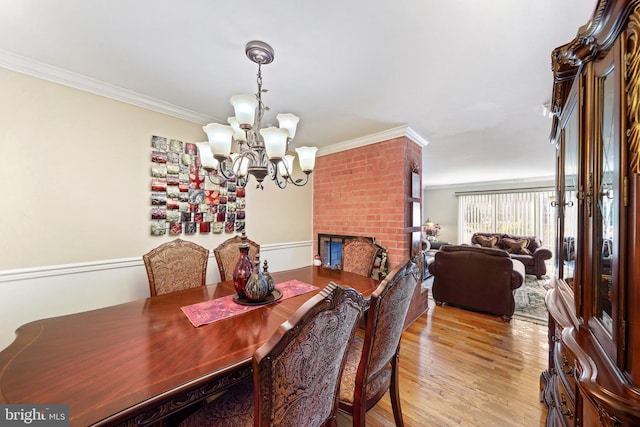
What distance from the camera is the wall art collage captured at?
225 cm

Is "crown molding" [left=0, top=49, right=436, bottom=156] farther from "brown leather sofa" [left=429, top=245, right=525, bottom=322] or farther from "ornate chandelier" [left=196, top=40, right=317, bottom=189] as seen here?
"brown leather sofa" [left=429, top=245, right=525, bottom=322]

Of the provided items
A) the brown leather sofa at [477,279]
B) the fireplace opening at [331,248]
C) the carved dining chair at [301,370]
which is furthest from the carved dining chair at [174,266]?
the brown leather sofa at [477,279]

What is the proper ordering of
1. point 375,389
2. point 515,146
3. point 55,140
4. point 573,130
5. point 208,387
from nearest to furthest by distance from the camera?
point 208,387 < point 573,130 < point 375,389 < point 55,140 < point 515,146

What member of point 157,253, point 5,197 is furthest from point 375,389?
point 5,197

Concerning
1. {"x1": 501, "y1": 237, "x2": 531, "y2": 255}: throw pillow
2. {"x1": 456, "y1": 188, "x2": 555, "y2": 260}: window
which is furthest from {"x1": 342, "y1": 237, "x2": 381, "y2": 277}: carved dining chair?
{"x1": 456, "y1": 188, "x2": 555, "y2": 260}: window

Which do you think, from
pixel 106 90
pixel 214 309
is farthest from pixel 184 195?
pixel 214 309

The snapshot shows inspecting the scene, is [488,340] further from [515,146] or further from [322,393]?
[515,146]

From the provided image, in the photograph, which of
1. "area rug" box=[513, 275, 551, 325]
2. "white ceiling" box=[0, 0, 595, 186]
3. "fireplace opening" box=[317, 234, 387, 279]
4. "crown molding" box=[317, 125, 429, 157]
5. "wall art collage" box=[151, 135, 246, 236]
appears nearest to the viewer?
"white ceiling" box=[0, 0, 595, 186]

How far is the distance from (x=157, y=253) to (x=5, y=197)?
1.01m

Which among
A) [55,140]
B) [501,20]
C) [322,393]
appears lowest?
[322,393]

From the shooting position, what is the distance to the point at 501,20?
1.22m

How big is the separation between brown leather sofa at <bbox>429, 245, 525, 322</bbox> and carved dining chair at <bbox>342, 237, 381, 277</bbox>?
160 cm

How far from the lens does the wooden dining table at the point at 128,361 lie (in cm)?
70

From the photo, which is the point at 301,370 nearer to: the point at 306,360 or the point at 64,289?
the point at 306,360
